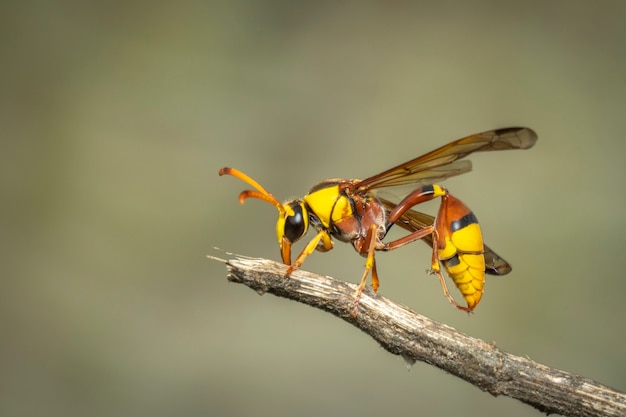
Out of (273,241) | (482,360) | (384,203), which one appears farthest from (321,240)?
(273,241)

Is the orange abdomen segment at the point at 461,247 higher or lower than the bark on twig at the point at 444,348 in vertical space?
higher

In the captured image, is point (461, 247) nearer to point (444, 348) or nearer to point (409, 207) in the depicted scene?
point (409, 207)

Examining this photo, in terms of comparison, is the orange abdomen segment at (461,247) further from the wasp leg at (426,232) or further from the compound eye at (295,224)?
the compound eye at (295,224)

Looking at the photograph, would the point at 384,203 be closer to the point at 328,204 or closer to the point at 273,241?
the point at 328,204

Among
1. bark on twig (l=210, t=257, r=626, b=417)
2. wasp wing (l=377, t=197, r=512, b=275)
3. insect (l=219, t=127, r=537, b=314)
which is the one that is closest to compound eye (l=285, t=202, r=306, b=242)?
insect (l=219, t=127, r=537, b=314)

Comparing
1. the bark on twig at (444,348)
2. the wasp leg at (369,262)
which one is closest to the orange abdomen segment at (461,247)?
the wasp leg at (369,262)

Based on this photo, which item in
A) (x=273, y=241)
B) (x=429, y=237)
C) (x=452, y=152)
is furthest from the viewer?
(x=273, y=241)
